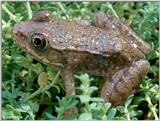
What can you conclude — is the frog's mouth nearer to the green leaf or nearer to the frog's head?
the frog's head

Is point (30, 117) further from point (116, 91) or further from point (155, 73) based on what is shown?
point (155, 73)

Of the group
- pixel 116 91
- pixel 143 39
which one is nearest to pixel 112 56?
pixel 116 91

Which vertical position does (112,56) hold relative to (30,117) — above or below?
above

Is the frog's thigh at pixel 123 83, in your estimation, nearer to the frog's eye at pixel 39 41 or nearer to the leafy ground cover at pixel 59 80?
the leafy ground cover at pixel 59 80

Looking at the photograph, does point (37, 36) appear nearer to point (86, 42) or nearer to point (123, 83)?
point (86, 42)

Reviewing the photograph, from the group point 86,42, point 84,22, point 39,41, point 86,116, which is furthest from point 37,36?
point 86,116

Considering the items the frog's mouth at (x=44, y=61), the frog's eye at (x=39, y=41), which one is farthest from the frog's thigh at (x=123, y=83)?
the frog's eye at (x=39, y=41)
